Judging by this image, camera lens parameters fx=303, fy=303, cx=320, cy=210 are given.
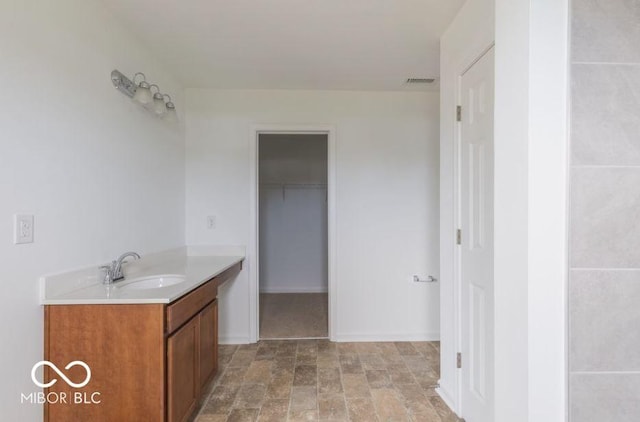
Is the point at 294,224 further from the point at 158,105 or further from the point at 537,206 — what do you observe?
the point at 537,206

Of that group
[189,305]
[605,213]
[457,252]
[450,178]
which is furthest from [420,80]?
[189,305]

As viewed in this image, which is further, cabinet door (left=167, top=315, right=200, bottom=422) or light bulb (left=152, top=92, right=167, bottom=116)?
light bulb (left=152, top=92, right=167, bottom=116)

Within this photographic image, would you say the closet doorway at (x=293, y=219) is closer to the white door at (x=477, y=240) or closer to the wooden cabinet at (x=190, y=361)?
the wooden cabinet at (x=190, y=361)

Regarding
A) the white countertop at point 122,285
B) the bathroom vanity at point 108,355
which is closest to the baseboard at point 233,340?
the white countertop at point 122,285

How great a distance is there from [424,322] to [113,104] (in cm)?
316

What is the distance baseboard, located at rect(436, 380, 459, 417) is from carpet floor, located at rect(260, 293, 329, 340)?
128 cm

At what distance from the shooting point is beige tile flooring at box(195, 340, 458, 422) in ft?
6.28

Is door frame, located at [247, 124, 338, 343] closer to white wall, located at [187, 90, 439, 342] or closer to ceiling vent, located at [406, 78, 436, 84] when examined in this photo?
white wall, located at [187, 90, 439, 342]

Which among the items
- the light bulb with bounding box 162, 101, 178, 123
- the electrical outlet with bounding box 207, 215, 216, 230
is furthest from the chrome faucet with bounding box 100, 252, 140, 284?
→ the light bulb with bounding box 162, 101, 178, 123

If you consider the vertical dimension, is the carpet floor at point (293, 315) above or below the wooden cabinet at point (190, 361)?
below

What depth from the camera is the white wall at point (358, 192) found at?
302 cm

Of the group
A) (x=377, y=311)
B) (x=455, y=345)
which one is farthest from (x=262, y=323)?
(x=455, y=345)

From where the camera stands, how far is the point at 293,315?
3779mm

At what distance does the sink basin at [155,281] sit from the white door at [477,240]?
68.9 inches
